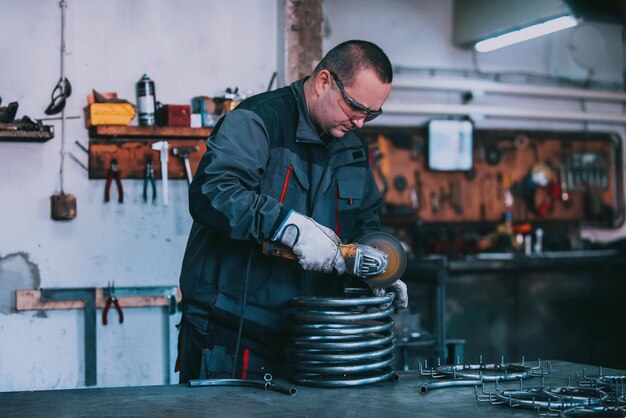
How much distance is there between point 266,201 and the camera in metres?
2.01

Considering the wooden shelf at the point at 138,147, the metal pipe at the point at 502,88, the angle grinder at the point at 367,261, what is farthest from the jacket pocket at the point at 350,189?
the metal pipe at the point at 502,88

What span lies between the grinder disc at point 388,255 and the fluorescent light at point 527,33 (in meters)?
3.53

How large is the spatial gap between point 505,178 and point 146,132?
→ 136 inches

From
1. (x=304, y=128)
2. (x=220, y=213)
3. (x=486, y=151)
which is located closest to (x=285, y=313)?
(x=220, y=213)

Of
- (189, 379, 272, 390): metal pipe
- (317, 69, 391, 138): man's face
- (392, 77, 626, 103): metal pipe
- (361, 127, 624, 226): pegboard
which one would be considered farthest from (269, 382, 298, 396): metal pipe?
(392, 77, 626, 103): metal pipe

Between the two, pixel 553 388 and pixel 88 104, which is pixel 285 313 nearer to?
pixel 553 388

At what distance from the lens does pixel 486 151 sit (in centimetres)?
614

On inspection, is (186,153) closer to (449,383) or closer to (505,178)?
(449,383)

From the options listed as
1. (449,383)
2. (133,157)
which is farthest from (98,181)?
(449,383)

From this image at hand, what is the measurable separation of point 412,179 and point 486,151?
2.19 feet

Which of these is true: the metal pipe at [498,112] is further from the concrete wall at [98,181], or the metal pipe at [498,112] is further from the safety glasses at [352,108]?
the safety glasses at [352,108]

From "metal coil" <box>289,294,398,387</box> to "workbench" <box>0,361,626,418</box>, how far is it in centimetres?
4

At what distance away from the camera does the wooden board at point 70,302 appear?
3.44 meters

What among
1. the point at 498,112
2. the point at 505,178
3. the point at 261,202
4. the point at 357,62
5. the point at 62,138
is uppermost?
the point at 498,112
